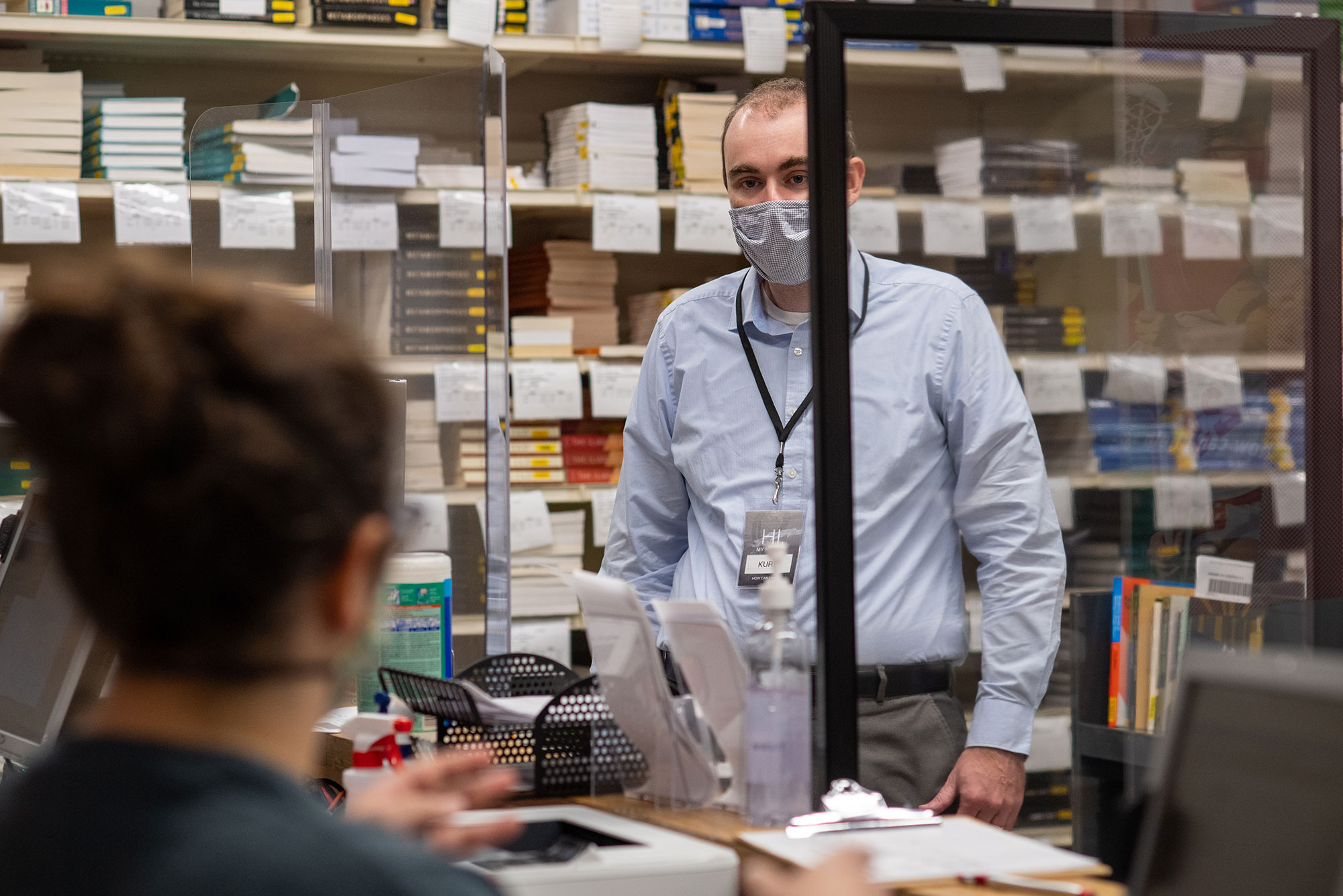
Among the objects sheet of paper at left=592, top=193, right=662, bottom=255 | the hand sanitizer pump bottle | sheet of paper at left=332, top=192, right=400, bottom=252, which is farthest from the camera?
sheet of paper at left=592, top=193, right=662, bottom=255

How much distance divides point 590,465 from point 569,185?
0.81m

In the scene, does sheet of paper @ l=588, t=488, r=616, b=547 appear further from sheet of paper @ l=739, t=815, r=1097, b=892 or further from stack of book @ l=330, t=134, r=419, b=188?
→ sheet of paper @ l=739, t=815, r=1097, b=892

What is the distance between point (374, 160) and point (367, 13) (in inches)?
44.3

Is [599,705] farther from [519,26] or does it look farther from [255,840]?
[519,26]

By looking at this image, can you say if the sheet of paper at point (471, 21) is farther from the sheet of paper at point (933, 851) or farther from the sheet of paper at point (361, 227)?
the sheet of paper at point (933, 851)

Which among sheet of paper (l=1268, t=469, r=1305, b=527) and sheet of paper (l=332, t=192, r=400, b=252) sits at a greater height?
sheet of paper (l=332, t=192, r=400, b=252)

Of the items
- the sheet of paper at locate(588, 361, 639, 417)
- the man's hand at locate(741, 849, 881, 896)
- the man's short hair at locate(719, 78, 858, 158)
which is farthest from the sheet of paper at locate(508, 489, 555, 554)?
the man's hand at locate(741, 849, 881, 896)

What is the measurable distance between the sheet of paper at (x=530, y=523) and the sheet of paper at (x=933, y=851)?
244 cm

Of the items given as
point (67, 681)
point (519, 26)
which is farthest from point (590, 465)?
point (67, 681)

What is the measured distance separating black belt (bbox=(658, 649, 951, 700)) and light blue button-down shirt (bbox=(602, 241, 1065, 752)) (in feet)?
0.05

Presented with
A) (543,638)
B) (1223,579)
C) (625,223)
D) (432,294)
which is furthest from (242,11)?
(1223,579)

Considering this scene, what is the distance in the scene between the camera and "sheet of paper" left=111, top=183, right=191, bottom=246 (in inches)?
137

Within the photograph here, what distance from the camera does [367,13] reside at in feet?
12.1

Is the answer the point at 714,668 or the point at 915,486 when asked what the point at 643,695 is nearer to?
the point at 714,668
